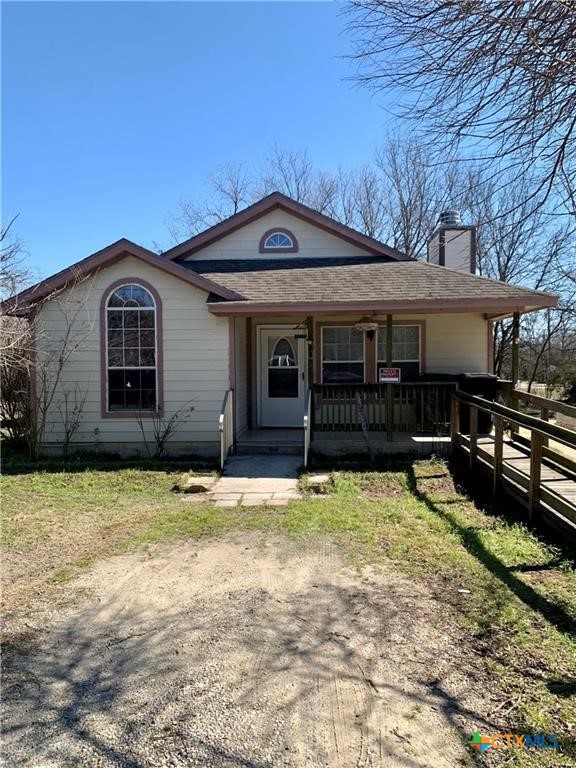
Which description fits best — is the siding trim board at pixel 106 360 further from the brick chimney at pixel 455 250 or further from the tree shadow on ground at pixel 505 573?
the brick chimney at pixel 455 250

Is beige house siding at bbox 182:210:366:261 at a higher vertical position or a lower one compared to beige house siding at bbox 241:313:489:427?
higher

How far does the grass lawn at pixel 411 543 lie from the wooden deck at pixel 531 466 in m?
0.31

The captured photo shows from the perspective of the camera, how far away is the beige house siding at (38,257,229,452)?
28.8 ft

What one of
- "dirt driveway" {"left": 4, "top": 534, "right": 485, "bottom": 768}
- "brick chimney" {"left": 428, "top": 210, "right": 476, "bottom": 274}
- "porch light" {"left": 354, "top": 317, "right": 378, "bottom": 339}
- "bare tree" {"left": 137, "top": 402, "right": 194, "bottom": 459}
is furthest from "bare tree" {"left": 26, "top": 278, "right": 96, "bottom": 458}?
"brick chimney" {"left": 428, "top": 210, "right": 476, "bottom": 274}

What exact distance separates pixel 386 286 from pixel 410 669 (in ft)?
24.0

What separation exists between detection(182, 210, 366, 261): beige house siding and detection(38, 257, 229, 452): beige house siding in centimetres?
270

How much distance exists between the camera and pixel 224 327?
8836mm

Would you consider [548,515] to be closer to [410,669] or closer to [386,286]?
[410,669]

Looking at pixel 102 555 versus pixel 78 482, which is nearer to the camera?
pixel 102 555

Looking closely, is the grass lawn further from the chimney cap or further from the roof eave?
the chimney cap

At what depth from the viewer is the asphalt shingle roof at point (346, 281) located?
8.65 metres

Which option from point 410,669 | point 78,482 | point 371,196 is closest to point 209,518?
point 78,482

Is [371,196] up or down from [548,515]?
up

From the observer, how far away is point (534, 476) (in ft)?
16.9
